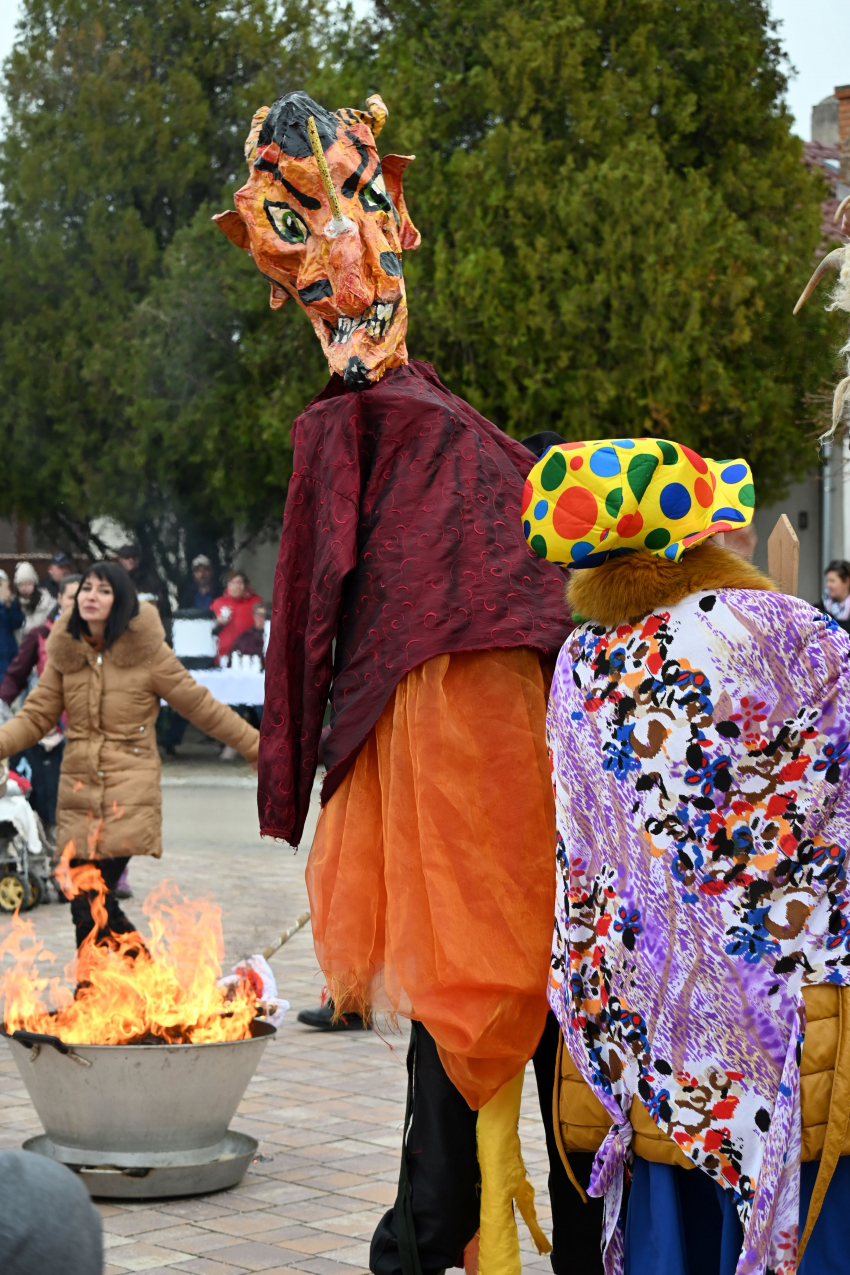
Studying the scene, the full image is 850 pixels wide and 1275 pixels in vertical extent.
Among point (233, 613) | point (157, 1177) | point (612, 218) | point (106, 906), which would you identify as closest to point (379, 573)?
point (157, 1177)

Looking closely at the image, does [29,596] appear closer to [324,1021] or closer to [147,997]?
[324,1021]

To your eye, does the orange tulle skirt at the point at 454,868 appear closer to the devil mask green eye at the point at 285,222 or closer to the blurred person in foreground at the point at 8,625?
the devil mask green eye at the point at 285,222

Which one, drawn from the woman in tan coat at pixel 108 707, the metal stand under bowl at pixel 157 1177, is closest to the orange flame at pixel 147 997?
the metal stand under bowl at pixel 157 1177

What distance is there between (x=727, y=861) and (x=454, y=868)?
649mm

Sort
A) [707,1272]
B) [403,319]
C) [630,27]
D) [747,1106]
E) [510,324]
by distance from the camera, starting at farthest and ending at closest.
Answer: [630,27] < [510,324] < [403,319] < [707,1272] < [747,1106]

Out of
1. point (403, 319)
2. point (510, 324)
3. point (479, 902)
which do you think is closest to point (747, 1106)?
point (479, 902)

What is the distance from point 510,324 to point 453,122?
2.76m

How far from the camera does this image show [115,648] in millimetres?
6043

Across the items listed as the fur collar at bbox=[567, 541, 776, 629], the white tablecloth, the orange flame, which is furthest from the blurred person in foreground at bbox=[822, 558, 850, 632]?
the fur collar at bbox=[567, 541, 776, 629]

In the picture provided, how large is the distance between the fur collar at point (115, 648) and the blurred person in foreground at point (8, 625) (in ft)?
27.2

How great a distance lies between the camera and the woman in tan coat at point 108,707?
592 cm

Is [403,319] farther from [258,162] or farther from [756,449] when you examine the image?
[756,449]

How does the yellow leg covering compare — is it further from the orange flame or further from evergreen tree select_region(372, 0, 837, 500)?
evergreen tree select_region(372, 0, 837, 500)

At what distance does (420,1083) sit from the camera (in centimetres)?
312
